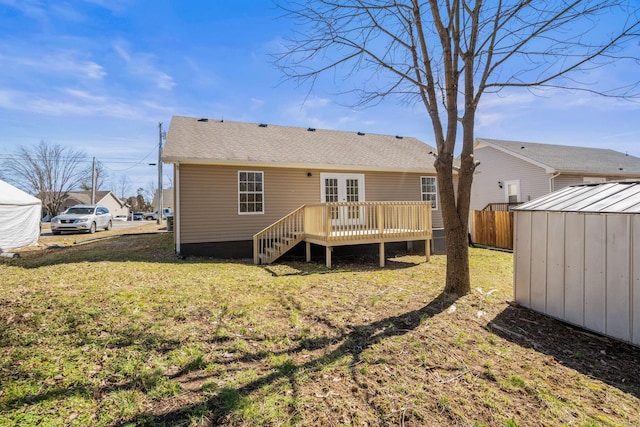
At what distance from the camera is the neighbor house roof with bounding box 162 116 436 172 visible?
962 cm

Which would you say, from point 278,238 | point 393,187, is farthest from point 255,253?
point 393,187

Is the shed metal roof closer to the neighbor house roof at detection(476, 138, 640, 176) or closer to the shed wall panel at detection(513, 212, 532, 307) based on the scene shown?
the shed wall panel at detection(513, 212, 532, 307)

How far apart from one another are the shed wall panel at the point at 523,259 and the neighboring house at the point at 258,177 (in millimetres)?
6416

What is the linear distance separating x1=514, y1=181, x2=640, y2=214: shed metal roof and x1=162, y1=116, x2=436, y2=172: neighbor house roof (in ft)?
20.1

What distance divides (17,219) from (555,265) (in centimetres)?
1690

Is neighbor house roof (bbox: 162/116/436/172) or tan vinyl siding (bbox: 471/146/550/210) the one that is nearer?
neighbor house roof (bbox: 162/116/436/172)

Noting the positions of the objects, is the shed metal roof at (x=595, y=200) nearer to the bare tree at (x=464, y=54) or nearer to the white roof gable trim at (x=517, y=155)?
the bare tree at (x=464, y=54)

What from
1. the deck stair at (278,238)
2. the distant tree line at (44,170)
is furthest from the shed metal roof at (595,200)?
the distant tree line at (44,170)

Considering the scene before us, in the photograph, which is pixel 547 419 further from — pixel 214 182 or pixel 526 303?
pixel 214 182

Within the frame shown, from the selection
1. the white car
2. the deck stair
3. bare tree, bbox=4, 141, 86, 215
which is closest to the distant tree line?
bare tree, bbox=4, 141, 86, 215

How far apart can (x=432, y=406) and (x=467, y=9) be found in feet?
19.8

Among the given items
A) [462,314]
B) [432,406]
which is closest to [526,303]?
[462,314]

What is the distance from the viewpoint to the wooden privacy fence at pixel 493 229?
11.3 m

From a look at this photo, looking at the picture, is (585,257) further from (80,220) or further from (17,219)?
(80,220)
